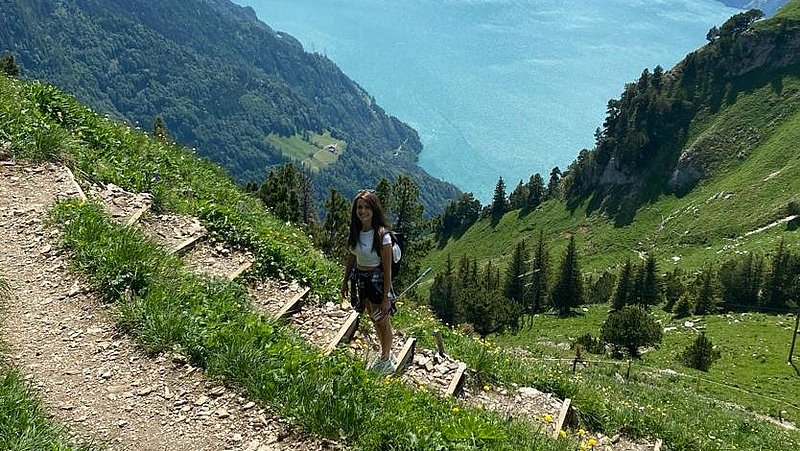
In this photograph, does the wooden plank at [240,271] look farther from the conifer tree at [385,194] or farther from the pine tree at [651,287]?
the pine tree at [651,287]

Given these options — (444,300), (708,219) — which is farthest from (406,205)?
(708,219)

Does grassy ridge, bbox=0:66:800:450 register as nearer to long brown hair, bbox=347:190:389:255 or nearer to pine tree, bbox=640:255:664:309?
long brown hair, bbox=347:190:389:255

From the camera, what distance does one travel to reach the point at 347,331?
442 inches

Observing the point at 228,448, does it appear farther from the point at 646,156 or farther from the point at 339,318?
the point at 646,156

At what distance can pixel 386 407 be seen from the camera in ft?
25.9

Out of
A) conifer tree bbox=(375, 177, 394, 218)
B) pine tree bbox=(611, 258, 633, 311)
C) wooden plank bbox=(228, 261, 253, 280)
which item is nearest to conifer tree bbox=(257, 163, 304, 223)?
conifer tree bbox=(375, 177, 394, 218)

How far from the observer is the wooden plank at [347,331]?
424 inches

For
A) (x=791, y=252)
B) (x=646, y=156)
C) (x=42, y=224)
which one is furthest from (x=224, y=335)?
(x=646, y=156)

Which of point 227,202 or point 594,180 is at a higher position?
point 594,180

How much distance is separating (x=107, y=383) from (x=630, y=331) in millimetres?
55366

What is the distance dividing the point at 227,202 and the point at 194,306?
717cm

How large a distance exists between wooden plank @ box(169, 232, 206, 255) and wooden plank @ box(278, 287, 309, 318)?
224cm

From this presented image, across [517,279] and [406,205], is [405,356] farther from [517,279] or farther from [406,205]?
[517,279]

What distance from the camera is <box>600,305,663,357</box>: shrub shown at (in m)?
56.9
